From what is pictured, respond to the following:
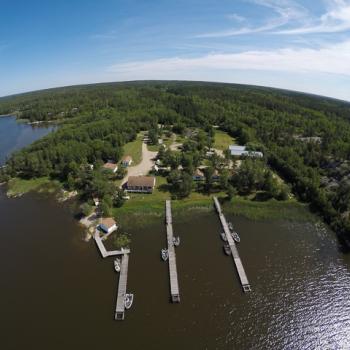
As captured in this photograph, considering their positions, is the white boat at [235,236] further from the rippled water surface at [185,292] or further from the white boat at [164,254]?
the white boat at [164,254]

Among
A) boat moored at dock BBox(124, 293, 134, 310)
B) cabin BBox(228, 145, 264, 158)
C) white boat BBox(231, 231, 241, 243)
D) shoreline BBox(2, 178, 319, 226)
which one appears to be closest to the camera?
boat moored at dock BBox(124, 293, 134, 310)

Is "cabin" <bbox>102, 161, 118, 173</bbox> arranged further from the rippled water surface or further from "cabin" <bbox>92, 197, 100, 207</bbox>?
the rippled water surface

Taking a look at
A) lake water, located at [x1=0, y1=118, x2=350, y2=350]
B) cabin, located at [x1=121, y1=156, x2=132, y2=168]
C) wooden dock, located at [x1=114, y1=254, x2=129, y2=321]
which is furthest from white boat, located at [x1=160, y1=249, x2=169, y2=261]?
cabin, located at [x1=121, y1=156, x2=132, y2=168]

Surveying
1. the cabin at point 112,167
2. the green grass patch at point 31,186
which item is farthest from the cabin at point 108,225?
the green grass patch at point 31,186

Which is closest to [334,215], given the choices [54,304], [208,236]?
[208,236]

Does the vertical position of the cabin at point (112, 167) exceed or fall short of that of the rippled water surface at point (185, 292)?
it exceeds it

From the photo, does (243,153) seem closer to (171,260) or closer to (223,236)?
(223,236)
